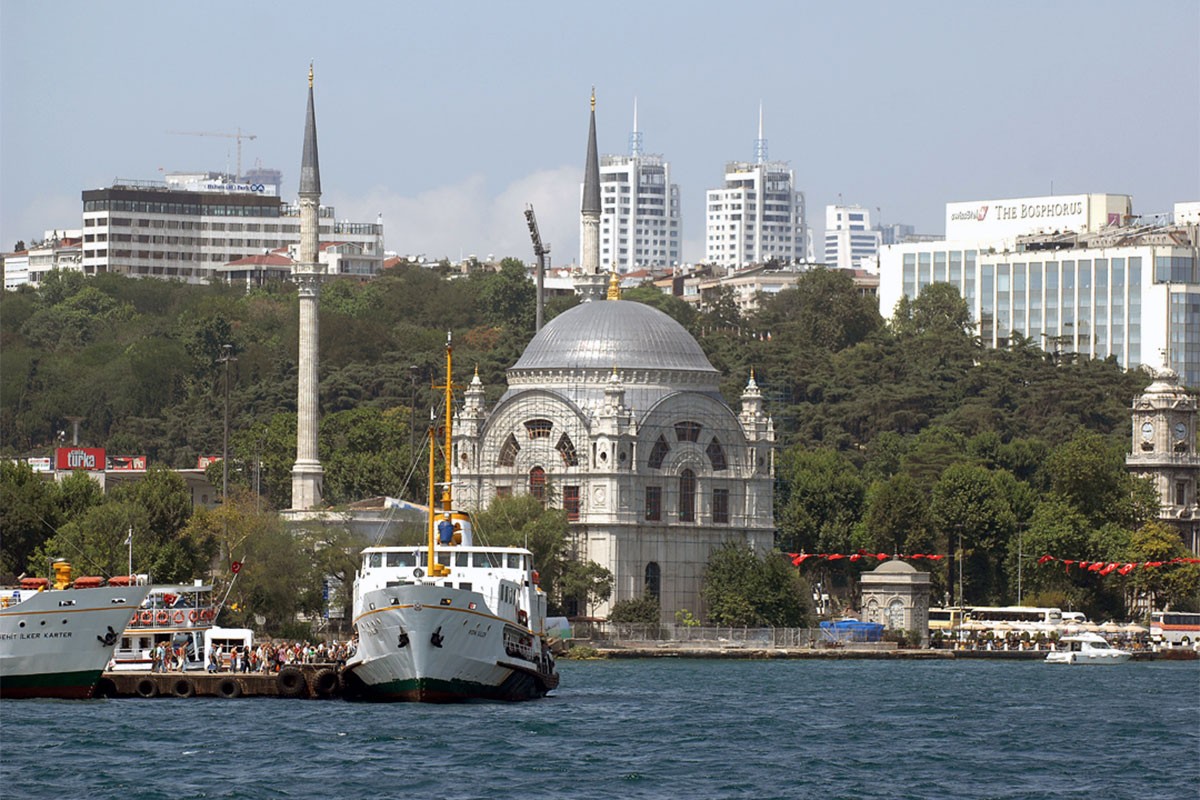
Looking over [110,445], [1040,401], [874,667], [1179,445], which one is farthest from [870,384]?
[874,667]

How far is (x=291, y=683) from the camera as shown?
70812mm

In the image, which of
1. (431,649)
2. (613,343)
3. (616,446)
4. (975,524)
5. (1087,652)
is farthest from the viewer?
(975,524)

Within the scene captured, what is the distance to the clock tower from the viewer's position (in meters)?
129

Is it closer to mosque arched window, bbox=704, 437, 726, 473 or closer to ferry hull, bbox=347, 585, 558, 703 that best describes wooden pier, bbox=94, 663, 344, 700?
ferry hull, bbox=347, 585, 558, 703

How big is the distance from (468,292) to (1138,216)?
43.5m

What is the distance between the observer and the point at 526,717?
6575 cm

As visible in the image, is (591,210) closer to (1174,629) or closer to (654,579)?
(654,579)

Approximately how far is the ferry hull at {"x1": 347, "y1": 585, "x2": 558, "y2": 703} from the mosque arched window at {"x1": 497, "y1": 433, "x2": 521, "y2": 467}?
47.8 meters

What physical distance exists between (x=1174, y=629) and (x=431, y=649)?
57.6m

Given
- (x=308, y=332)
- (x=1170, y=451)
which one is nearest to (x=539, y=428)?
(x=308, y=332)

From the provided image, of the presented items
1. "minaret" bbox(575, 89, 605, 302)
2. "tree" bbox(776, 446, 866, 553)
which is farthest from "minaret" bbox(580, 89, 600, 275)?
"tree" bbox(776, 446, 866, 553)

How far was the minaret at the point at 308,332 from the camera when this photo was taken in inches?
4599

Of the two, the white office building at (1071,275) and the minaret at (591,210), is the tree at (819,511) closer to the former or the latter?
the minaret at (591,210)

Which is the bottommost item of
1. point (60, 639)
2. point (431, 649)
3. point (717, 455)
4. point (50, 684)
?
point (50, 684)
